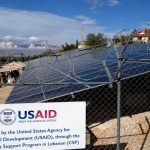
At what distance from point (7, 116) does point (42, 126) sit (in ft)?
2.10

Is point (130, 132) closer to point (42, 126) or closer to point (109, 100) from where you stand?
point (109, 100)

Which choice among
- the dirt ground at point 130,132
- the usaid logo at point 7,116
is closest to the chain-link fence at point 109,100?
the dirt ground at point 130,132

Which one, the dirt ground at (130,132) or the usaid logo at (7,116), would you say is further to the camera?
the dirt ground at (130,132)

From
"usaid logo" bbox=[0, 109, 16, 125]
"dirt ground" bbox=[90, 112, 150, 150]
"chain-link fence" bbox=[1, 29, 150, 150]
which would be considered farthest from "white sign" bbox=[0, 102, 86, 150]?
"dirt ground" bbox=[90, 112, 150, 150]

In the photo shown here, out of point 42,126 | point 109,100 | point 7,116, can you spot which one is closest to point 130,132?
point 109,100

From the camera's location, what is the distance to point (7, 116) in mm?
6426

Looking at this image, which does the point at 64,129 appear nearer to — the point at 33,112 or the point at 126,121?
the point at 33,112

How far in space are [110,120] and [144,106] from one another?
5.18 ft

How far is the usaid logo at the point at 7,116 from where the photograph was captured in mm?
6402

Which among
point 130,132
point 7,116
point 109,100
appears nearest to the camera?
point 7,116

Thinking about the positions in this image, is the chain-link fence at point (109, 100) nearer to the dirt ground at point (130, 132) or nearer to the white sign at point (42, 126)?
the dirt ground at point (130, 132)

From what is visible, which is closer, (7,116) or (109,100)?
(7,116)

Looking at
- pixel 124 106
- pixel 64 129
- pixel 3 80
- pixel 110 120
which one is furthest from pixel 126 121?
pixel 3 80

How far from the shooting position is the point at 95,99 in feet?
36.9
